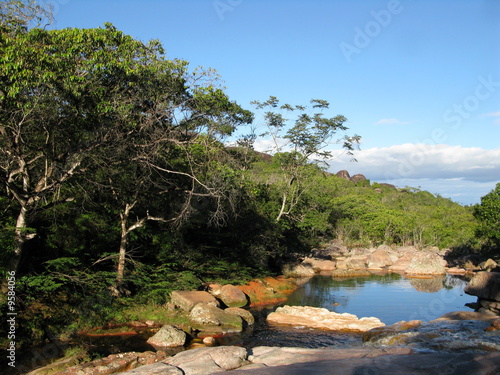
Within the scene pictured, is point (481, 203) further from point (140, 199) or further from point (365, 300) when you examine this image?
point (140, 199)

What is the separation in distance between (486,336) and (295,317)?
6887 millimetres

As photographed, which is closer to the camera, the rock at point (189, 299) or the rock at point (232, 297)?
the rock at point (189, 299)

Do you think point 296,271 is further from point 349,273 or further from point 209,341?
point 209,341

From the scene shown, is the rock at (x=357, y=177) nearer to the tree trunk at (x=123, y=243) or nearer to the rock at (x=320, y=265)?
the rock at (x=320, y=265)

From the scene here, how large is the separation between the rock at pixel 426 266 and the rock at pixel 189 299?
804 inches

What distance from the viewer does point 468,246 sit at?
124 feet

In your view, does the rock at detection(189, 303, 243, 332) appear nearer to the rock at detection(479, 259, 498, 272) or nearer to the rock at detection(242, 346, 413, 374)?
the rock at detection(242, 346, 413, 374)

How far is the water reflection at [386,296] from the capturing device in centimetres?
1817

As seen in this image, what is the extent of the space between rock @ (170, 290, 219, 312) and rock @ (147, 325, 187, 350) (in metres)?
2.59

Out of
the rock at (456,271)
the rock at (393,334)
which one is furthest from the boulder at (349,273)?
the rock at (393,334)

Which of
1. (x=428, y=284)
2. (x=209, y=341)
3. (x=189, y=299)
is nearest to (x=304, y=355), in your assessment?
(x=209, y=341)

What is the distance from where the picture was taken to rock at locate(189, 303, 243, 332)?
45.6 feet

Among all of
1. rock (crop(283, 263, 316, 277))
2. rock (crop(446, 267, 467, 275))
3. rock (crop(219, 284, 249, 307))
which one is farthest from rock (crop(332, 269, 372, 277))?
rock (crop(219, 284, 249, 307))

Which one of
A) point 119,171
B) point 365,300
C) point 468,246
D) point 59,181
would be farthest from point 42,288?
point 468,246
